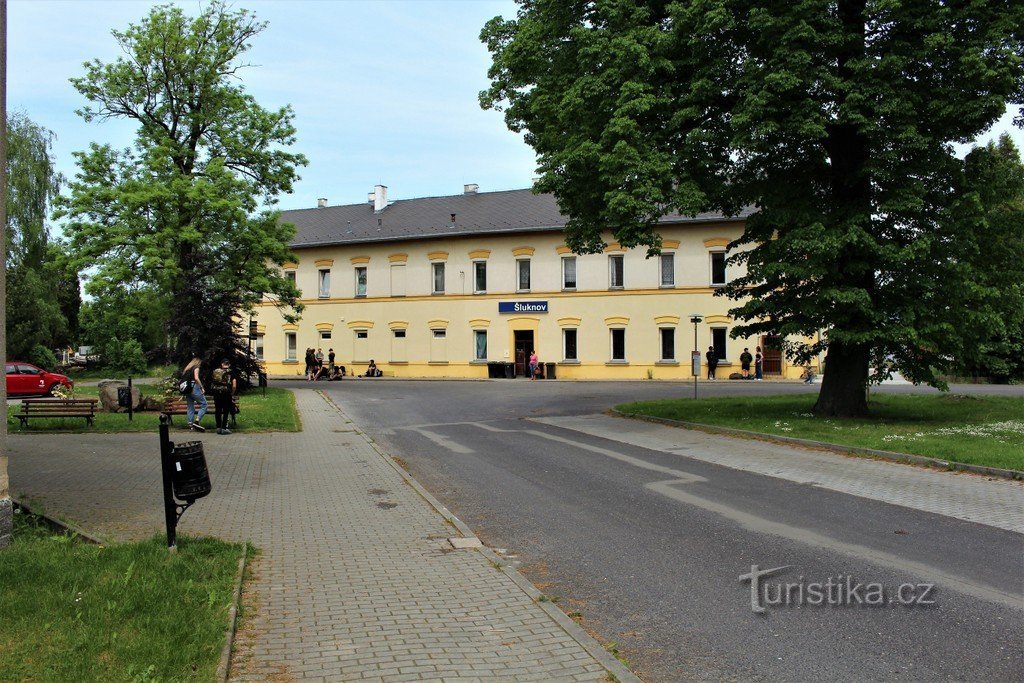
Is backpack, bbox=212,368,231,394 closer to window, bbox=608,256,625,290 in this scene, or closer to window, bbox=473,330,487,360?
window, bbox=608,256,625,290

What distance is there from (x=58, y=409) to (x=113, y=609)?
14030 millimetres

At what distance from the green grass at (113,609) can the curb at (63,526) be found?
0.19 m

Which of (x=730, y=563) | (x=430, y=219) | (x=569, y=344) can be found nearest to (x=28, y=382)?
(x=430, y=219)

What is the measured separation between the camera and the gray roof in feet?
155

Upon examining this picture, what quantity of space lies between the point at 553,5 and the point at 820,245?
27.0ft

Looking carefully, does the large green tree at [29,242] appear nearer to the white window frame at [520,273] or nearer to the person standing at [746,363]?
the white window frame at [520,273]

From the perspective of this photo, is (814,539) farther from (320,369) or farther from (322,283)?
(322,283)

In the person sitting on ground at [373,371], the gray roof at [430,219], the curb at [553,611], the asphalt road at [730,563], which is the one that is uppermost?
the gray roof at [430,219]

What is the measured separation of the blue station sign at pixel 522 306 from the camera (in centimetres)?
4603

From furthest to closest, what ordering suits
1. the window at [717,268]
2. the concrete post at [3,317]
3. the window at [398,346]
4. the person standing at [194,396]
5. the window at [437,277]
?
the window at [398,346] < the window at [437,277] < the window at [717,268] < the person standing at [194,396] < the concrete post at [3,317]

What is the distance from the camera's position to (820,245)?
50.3 ft

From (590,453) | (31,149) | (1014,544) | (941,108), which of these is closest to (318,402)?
(590,453)

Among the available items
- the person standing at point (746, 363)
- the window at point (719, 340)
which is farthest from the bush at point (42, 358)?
the person standing at point (746, 363)

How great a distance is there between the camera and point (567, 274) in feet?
150
